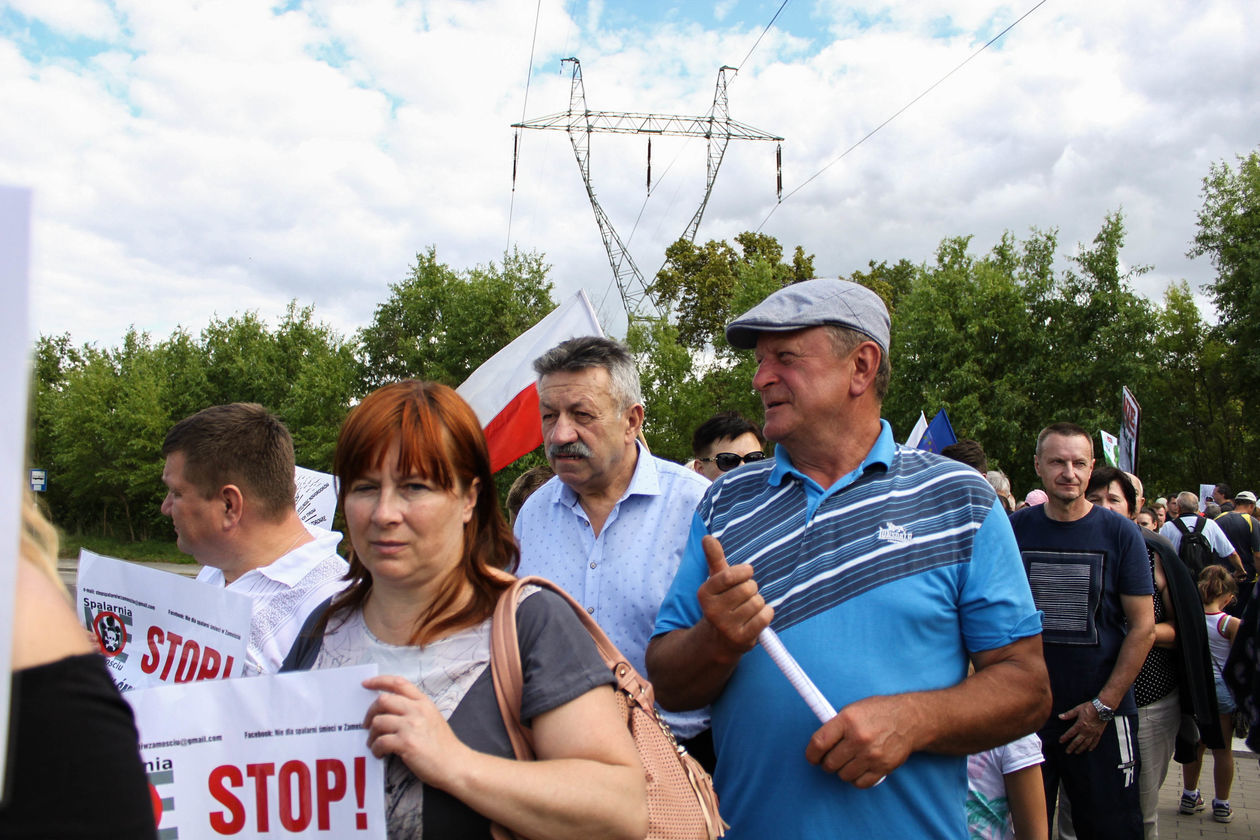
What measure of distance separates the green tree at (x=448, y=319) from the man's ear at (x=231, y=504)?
2383 centimetres

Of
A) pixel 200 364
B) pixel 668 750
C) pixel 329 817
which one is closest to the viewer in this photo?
pixel 329 817

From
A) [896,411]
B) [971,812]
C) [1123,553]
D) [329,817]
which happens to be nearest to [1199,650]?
[1123,553]

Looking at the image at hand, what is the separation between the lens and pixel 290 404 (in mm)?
31844

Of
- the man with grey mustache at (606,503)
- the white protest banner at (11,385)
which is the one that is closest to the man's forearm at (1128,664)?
the man with grey mustache at (606,503)

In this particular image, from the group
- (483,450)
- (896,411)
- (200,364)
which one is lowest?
(483,450)

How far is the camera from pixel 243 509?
2926 millimetres

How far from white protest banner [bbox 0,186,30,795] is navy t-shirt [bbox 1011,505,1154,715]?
14.2ft

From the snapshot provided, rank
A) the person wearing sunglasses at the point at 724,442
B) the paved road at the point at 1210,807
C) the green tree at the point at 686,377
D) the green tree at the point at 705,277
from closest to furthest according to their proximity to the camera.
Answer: the person wearing sunglasses at the point at 724,442 → the paved road at the point at 1210,807 → the green tree at the point at 686,377 → the green tree at the point at 705,277

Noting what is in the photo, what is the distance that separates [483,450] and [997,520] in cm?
117

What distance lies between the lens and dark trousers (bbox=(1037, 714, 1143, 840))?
13.5 ft

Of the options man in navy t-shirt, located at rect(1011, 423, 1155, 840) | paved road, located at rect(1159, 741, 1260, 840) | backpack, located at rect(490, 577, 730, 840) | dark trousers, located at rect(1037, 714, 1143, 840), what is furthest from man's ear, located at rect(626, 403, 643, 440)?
paved road, located at rect(1159, 741, 1260, 840)

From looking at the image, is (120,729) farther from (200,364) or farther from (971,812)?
(200,364)

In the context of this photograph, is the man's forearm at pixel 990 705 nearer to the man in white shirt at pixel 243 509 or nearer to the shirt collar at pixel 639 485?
the shirt collar at pixel 639 485

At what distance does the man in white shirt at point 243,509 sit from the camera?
2852mm
